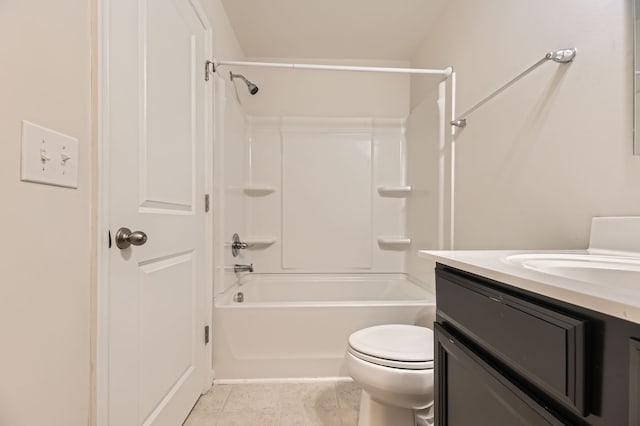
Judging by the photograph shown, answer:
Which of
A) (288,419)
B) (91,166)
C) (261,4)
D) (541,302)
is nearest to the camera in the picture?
(541,302)

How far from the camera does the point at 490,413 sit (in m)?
0.66

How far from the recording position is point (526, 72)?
1202 mm

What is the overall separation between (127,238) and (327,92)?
2.31 metres

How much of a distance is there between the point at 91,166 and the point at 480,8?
6.34 ft

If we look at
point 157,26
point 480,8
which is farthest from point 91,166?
point 480,8

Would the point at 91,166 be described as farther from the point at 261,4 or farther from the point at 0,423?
the point at 261,4

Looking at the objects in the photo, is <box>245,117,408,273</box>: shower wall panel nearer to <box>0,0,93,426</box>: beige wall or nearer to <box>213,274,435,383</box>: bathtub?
<box>213,274,435,383</box>: bathtub

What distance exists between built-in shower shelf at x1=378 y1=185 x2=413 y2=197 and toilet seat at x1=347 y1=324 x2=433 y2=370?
1.48 m

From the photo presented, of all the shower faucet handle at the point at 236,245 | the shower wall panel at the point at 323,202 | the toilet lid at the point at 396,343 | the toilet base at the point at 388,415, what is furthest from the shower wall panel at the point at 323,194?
the toilet base at the point at 388,415

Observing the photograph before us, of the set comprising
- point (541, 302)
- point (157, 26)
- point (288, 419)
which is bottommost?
point (288, 419)

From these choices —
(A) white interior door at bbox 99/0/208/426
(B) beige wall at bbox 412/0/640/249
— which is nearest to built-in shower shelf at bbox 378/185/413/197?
(B) beige wall at bbox 412/0/640/249

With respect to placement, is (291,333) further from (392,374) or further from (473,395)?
Answer: (473,395)

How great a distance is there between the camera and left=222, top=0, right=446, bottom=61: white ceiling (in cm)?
212

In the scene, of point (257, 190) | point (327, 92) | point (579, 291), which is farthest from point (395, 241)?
point (579, 291)
